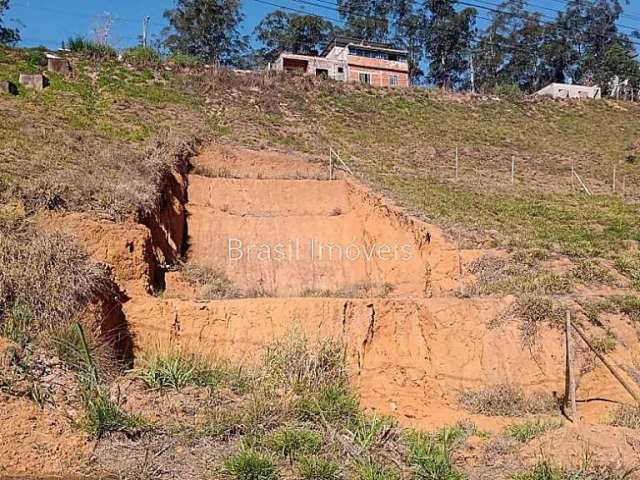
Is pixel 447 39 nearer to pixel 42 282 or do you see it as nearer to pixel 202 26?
pixel 202 26

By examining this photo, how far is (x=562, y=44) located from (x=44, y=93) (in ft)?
200

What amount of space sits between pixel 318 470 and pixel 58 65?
28.3 m

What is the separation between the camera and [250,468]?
18.8ft

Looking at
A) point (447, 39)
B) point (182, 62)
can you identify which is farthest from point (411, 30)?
point (182, 62)

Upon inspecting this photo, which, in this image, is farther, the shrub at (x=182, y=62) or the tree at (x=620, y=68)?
the tree at (x=620, y=68)

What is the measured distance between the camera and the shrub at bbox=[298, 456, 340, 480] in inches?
227

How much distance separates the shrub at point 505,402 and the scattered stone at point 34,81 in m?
22.2

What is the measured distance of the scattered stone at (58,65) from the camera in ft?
95.4

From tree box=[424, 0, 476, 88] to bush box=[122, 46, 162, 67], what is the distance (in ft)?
130

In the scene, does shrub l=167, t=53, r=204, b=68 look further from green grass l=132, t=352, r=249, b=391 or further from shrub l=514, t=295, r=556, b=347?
green grass l=132, t=352, r=249, b=391

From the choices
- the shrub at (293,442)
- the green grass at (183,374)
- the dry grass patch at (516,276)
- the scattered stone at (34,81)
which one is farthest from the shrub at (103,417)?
Answer: the scattered stone at (34,81)

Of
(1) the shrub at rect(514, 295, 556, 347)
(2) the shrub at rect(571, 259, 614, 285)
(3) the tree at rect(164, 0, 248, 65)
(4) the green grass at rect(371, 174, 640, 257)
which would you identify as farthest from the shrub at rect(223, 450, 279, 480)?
(3) the tree at rect(164, 0, 248, 65)

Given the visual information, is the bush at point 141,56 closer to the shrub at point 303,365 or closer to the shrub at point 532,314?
the shrub at point 532,314

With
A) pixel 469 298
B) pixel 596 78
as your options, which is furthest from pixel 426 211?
pixel 596 78
